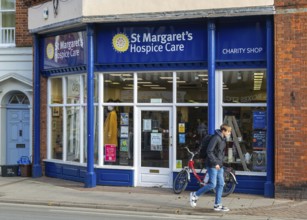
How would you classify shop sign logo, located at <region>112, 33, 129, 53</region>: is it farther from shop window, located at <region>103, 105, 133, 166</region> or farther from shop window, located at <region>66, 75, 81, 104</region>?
shop window, located at <region>66, 75, 81, 104</region>

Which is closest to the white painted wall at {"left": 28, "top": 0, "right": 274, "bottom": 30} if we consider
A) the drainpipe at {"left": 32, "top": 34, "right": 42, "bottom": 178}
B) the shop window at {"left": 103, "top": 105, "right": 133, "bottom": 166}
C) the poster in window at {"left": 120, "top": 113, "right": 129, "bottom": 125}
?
the drainpipe at {"left": 32, "top": 34, "right": 42, "bottom": 178}

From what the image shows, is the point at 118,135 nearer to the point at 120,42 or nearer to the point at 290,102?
the point at 120,42

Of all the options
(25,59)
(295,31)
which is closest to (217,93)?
(295,31)

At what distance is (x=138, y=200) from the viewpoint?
38.2 ft

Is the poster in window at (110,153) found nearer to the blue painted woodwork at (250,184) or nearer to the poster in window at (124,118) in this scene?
the poster in window at (124,118)

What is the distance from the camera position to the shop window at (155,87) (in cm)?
1352

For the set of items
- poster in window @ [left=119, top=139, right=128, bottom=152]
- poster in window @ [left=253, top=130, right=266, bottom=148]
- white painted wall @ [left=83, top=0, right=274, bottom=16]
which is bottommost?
poster in window @ [left=119, top=139, right=128, bottom=152]

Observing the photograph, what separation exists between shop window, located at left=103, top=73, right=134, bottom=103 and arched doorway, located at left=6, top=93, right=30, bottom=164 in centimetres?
417

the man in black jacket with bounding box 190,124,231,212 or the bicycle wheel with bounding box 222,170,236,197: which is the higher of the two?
the man in black jacket with bounding box 190,124,231,212

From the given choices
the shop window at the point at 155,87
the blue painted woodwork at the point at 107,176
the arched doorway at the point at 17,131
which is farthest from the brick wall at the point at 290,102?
the arched doorway at the point at 17,131

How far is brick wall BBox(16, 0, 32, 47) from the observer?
54.7 feet

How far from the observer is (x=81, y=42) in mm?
14344

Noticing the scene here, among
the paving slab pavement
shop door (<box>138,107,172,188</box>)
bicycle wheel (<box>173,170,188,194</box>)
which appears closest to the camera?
the paving slab pavement

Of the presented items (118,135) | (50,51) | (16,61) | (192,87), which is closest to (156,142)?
(118,135)
